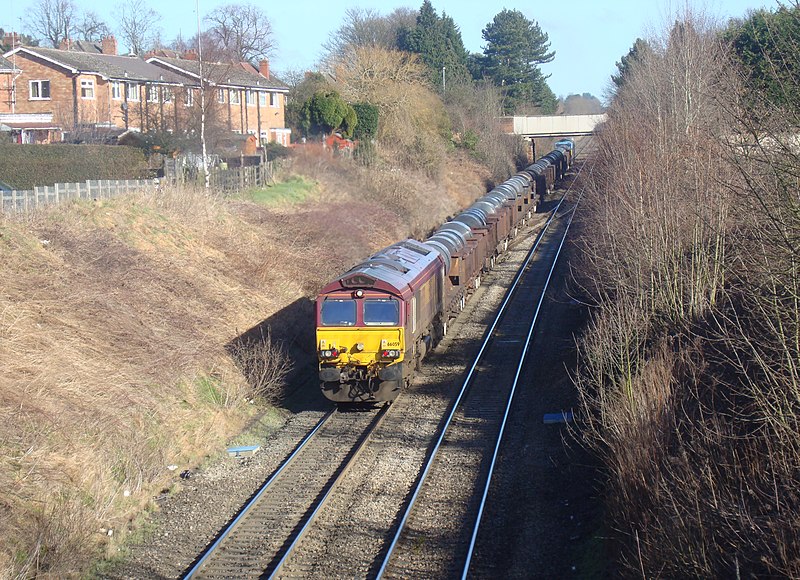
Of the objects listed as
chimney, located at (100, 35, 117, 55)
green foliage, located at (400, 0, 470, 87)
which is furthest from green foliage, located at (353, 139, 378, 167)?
green foliage, located at (400, 0, 470, 87)

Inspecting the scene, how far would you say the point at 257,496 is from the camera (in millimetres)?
12477

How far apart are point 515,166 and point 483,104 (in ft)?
18.0

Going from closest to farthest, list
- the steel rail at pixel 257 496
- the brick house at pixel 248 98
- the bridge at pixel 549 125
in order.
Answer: the steel rail at pixel 257 496
the brick house at pixel 248 98
the bridge at pixel 549 125

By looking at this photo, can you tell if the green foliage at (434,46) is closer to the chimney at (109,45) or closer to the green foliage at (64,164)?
the chimney at (109,45)

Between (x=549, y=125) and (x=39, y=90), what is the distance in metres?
42.0

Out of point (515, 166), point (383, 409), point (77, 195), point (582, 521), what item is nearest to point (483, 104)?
point (515, 166)

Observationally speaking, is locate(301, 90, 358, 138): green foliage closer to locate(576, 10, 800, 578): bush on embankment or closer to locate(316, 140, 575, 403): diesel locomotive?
locate(316, 140, 575, 403): diesel locomotive

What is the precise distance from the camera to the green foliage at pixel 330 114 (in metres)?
47.6

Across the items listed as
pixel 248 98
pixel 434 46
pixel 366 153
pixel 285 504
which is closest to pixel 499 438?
pixel 285 504

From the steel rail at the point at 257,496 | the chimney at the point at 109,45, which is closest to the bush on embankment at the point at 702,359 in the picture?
the steel rail at the point at 257,496

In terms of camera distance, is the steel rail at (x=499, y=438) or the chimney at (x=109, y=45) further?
the chimney at (x=109, y=45)

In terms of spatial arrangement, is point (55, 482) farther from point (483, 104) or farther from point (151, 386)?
point (483, 104)

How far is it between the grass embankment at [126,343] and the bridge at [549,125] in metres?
43.5

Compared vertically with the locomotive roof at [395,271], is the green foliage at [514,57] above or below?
above
